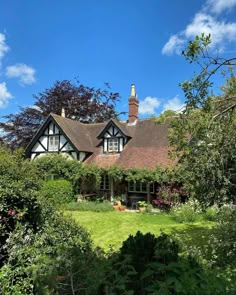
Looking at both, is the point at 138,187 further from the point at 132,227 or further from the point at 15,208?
the point at 15,208

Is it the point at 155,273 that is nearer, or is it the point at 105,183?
the point at 155,273

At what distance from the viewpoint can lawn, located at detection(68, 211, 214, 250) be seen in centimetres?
1067

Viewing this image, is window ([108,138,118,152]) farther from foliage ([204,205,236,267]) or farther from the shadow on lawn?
foliage ([204,205,236,267])

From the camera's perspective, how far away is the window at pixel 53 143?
26.0 metres

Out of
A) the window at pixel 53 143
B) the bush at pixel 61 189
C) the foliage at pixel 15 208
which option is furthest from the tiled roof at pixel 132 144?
the foliage at pixel 15 208

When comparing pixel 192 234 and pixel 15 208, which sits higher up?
pixel 15 208

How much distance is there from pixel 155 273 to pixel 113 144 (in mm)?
21084

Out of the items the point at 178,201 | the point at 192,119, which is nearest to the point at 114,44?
the point at 192,119

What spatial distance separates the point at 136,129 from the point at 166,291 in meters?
22.7

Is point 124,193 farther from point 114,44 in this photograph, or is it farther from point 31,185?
point 31,185

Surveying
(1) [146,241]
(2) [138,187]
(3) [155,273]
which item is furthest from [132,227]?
(3) [155,273]

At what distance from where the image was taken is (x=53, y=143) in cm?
2619

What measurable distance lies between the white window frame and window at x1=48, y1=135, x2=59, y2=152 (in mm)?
4768

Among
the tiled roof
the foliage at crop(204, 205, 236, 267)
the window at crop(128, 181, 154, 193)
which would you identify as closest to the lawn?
the foliage at crop(204, 205, 236, 267)
